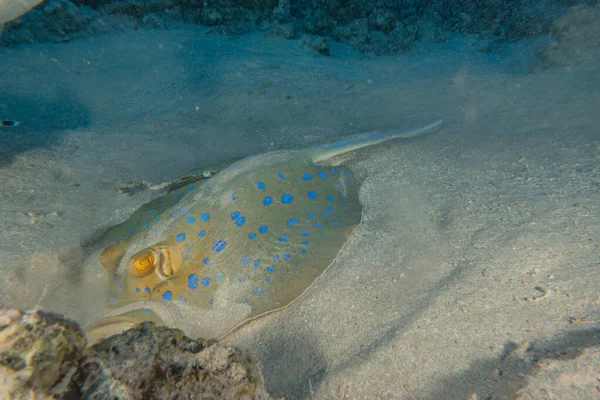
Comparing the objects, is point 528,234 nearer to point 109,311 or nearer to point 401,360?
point 401,360

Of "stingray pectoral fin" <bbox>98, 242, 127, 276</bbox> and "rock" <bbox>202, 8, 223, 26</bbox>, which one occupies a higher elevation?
"rock" <bbox>202, 8, 223, 26</bbox>

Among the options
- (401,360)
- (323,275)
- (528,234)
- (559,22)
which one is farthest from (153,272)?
(559,22)

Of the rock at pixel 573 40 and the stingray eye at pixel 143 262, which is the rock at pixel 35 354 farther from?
the rock at pixel 573 40

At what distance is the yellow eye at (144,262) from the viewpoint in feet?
8.22

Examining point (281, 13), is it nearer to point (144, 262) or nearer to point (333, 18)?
point (333, 18)

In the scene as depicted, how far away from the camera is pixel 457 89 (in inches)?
261

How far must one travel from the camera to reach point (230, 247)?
282 centimetres

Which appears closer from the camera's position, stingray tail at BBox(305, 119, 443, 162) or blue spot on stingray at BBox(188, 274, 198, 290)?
blue spot on stingray at BBox(188, 274, 198, 290)

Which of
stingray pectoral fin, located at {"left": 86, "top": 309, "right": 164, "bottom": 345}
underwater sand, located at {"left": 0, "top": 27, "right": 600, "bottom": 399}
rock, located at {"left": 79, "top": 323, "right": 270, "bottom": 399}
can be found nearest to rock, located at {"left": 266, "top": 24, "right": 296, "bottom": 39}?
underwater sand, located at {"left": 0, "top": 27, "right": 600, "bottom": 399}

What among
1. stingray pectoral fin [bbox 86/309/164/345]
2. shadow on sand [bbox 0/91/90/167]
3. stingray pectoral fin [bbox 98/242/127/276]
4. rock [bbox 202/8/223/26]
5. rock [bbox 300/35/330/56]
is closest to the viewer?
stingray pectoral fin [bbox 86/309/164/345]

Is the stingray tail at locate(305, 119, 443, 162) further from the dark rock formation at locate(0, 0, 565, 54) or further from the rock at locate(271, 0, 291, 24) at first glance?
the rock at locate(271, 0, 291, 24)

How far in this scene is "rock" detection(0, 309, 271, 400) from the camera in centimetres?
126

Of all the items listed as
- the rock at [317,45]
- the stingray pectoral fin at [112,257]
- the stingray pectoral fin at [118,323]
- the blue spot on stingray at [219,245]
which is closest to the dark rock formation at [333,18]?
the rock at [317,45]

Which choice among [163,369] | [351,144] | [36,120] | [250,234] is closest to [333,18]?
[351,144]
